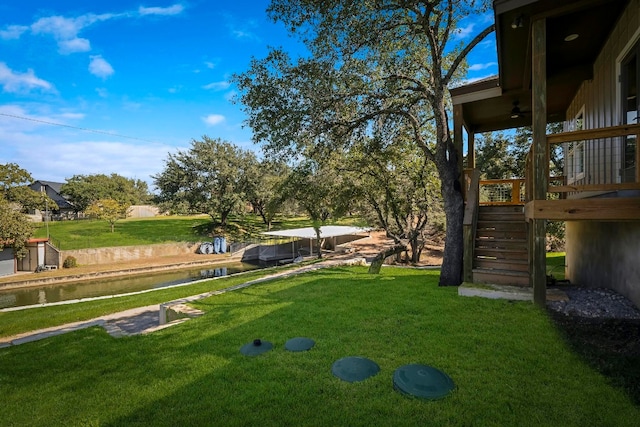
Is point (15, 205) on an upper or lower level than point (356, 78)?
lower

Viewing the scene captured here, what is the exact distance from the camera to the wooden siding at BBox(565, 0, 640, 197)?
457 centimetres

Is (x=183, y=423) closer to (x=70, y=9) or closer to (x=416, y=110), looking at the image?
(x=416, y=110)

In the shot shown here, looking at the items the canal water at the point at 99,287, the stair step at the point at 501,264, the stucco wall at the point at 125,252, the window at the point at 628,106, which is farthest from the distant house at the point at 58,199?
the window at the point at 628,106

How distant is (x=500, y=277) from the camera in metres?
6.05

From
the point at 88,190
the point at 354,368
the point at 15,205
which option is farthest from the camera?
the point at 88,190

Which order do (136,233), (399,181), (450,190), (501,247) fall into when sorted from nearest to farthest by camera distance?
(501,247), (450,190), (399,181), (136,233)

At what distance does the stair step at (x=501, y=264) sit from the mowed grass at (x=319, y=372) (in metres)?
1.23

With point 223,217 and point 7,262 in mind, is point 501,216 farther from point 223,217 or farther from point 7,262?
point 223,217

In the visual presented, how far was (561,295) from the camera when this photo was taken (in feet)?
17.2

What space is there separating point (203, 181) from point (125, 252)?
376 inches

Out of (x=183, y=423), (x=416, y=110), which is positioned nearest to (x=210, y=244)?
(x=416, y=110)

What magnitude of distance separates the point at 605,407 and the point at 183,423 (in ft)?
11.7

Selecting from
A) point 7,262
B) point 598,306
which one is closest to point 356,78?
point 598,306

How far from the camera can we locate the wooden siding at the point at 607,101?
4.57 meters
